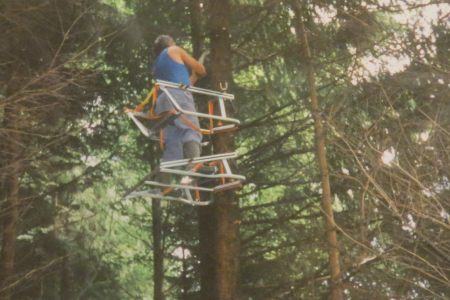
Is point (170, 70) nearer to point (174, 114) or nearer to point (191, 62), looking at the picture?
point (191, 62)

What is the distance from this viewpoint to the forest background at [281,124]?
19.6ft

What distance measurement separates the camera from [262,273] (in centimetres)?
881

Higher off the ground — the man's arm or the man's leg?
the man's arm

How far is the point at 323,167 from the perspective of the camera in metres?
7.08

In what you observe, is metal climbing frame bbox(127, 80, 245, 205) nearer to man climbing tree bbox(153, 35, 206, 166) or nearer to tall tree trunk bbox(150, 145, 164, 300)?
man climbing tree bbox(153, 35, 206, 166)

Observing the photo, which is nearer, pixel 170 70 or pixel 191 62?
pixel 170 70

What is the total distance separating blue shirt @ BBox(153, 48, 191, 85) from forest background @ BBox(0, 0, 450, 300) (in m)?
0.87

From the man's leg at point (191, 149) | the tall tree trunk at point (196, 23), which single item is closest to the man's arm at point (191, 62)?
the man's leg at point (191, 149)

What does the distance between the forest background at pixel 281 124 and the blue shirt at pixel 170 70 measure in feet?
2.85

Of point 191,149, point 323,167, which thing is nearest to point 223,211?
point 191,149

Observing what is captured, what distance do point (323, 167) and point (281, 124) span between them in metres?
1.17

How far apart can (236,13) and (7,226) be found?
4.58 m

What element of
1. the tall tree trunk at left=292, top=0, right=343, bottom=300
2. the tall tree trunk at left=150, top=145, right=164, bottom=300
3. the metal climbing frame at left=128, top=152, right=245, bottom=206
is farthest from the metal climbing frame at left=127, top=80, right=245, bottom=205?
the tall tree trunk at left=150, top=145, right=164, bottom=300

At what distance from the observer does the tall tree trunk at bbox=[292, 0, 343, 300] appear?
6617 mm
